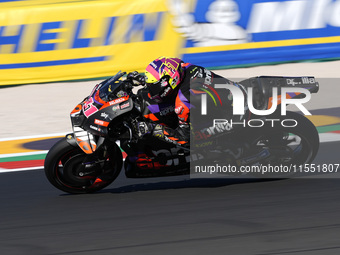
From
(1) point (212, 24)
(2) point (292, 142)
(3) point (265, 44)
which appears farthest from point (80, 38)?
(2) point (292, 142)

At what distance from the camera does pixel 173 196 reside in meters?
6.37

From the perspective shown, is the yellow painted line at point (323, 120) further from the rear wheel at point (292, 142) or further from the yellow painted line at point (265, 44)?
the yellow painted line at point (265, 44)

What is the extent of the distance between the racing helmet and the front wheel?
0.70 m

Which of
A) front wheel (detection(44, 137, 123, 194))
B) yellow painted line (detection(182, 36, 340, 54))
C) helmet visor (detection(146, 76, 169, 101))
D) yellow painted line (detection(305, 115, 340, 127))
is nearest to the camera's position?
helmet visor (detection(146, 76, 169, 101))

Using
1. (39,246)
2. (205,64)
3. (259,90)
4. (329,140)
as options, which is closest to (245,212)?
(259,90)

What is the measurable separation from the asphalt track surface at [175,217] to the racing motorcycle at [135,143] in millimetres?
253

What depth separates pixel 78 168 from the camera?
6367mm

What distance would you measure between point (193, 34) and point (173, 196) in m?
5.96

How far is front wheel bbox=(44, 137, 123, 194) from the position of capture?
20.4ft

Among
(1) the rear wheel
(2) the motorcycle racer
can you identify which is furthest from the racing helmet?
(1) the rear wheel

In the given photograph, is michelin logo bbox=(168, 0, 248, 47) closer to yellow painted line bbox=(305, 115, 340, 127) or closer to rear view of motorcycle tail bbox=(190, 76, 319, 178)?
yellow painted line bbox=(305, 115, 340, 127)

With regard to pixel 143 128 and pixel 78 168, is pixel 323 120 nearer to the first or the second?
pixel 143 128

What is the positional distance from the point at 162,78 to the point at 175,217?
132cm

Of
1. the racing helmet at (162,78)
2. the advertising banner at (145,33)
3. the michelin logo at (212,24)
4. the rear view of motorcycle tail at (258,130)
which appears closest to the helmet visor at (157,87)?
the racing helmet at (162,78)
